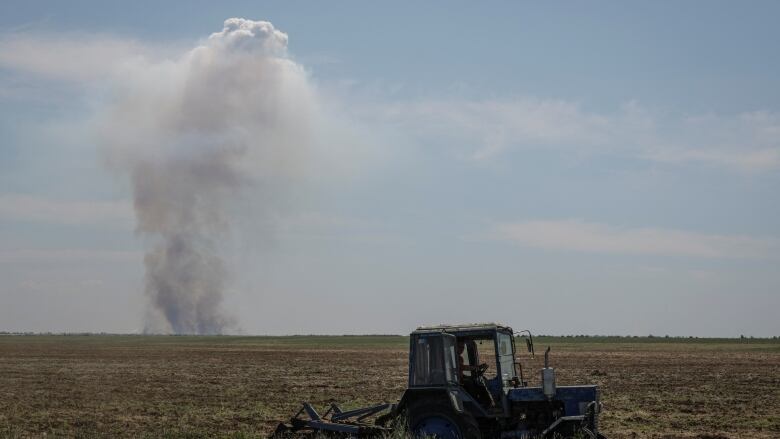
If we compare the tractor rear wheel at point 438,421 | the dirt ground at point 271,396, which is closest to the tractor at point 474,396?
the tractor rear wheel at point 438,421

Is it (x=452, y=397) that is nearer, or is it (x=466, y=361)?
(x=452, y=397)

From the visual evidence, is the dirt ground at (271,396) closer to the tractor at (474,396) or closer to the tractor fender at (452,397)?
the tractor at (474,396)

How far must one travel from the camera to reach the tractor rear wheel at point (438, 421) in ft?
49.9

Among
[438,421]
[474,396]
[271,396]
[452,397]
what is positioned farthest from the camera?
[271,396]

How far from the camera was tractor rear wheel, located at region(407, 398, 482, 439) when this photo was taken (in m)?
15.2

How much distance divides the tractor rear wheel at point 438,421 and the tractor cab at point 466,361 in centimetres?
38

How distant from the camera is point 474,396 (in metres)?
16.0

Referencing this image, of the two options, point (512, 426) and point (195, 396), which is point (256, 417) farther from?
point (512, 426)

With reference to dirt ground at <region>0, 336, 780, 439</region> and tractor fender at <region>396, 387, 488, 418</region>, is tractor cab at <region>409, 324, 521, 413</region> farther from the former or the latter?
dirt ground at <region>0, 336, 780, 439</region>

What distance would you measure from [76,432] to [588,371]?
3153 cm

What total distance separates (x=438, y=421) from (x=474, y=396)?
0.96 metres

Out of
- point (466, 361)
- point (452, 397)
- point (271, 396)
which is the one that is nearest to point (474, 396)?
point (466, 361)

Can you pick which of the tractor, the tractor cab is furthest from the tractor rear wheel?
the tractor cab

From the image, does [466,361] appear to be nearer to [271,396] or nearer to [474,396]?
[474,396]
